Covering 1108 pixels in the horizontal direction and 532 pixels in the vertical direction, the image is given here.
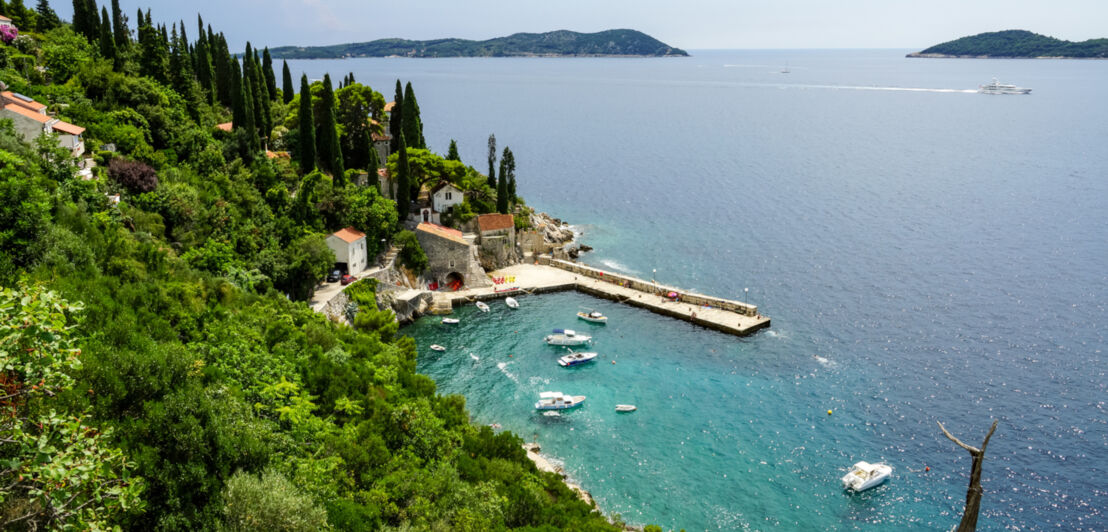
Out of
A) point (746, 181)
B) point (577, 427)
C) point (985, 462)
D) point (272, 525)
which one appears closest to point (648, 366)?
point (577, 427)

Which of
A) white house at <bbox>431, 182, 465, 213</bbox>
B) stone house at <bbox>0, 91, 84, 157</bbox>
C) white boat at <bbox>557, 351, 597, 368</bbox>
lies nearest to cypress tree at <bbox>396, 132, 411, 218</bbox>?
white house at <bbox>431, 182, 465, 213</bbox>

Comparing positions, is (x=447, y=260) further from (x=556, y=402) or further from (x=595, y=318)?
(x=556, y=402)

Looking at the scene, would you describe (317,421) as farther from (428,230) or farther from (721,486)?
(428,230)

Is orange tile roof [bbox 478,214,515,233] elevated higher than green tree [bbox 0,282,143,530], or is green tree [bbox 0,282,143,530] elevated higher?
green tree [bbox 0,282,143,530]

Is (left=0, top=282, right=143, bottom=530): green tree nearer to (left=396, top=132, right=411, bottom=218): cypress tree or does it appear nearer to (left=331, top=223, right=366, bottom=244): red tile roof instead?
(left=331, top=223, right=366, bottom=244): red tile roof

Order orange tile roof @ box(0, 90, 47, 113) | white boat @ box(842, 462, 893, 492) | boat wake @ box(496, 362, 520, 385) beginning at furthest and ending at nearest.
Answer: boat wake @ box(496, 362, 520, 385) < orange tile roof @ box(0, 90, 47, 113) < white boat @ box(842, 462, 893, 492)

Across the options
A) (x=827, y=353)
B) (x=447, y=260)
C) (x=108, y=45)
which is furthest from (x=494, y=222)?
(x=108, y=45)

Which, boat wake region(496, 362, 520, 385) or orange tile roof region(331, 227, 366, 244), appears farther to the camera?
orange tile roof region(331, 227, 366, 244)
